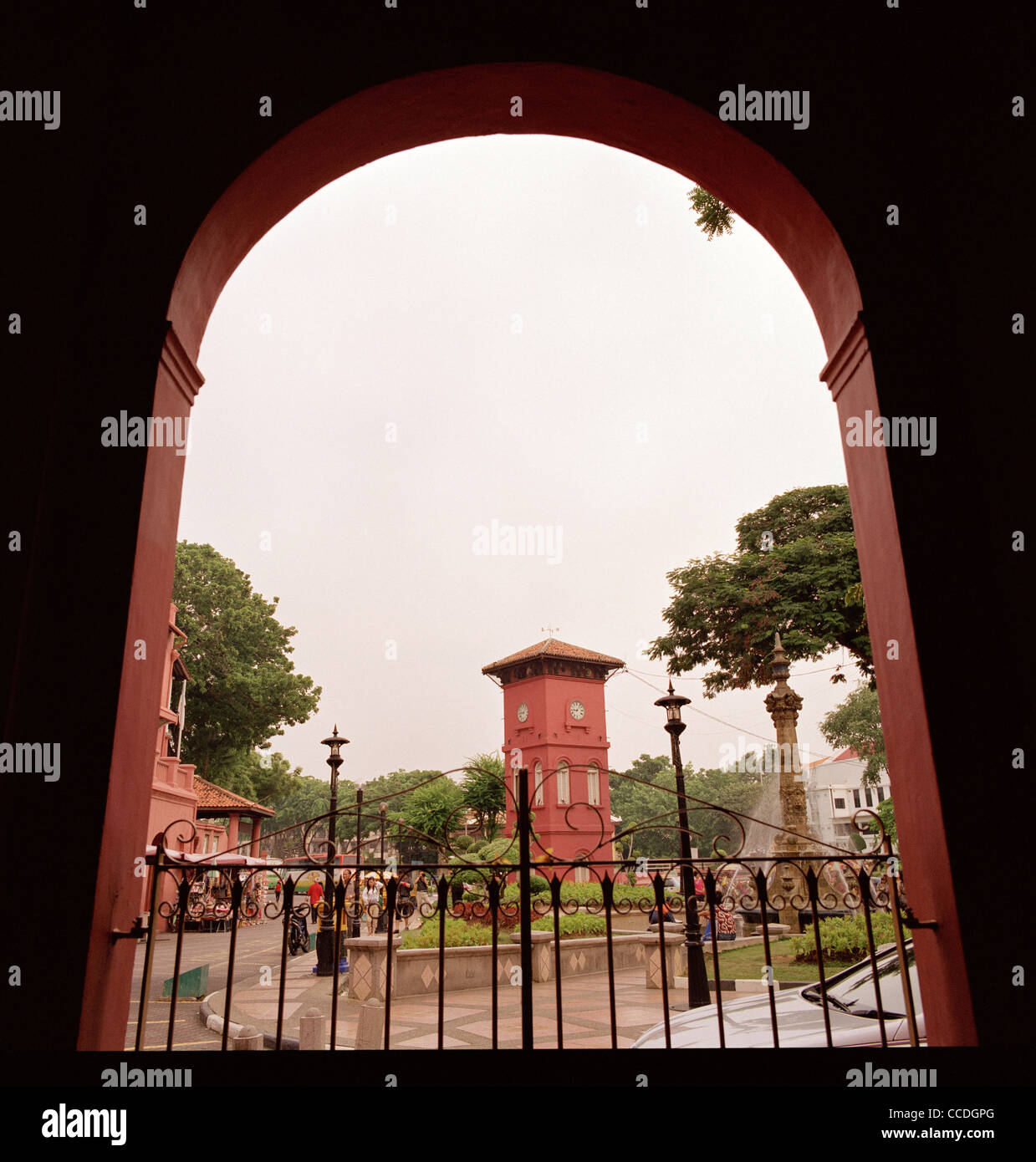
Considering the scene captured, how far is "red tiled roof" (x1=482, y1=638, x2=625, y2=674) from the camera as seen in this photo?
26.9 metres

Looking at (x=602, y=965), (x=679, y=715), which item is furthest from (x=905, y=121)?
(x=602, y=965)

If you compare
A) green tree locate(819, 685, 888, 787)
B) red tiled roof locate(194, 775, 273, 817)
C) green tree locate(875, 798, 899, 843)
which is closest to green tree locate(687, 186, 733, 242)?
green tree locate(875, 798, 899, 843)

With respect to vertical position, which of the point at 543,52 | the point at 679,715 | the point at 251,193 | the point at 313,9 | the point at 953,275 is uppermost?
the point at 313,9

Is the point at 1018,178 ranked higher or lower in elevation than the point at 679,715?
higher

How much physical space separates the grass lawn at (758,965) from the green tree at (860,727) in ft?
58.4

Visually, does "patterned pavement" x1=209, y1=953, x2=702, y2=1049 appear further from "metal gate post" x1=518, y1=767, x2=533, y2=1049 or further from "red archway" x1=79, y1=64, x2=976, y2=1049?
"red archway" x1=79, y1=64, x2=976, y2=1049

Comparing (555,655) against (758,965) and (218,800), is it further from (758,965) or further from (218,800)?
(758,965)

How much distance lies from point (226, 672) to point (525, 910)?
2596 centimetres

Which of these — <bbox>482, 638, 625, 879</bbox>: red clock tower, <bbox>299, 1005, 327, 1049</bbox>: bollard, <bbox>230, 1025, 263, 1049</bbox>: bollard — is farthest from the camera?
<bbox>482, 638, 625, 879</bbox>: red clock tower

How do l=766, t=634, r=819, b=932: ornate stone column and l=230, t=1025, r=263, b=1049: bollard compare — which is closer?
l=230, t=1025, r=263, b=1049: bollard

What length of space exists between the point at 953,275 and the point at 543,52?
6.64ft

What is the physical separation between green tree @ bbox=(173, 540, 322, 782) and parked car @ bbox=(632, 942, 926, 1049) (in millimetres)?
24300
